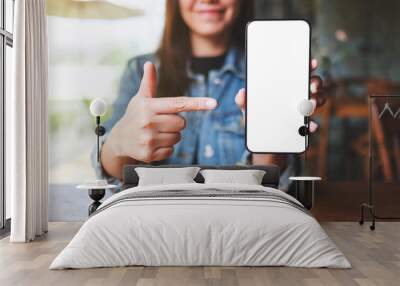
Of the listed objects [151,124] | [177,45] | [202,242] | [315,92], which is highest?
[177,45]

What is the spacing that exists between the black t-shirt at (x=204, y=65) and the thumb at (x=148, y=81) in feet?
1.65

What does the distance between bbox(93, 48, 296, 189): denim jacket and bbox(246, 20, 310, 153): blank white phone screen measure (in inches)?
6.1

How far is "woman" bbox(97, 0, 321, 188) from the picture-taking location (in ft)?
Answer: 25.6

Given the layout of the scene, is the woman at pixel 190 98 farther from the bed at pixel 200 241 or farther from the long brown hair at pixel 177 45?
the bed at pixel 200 241

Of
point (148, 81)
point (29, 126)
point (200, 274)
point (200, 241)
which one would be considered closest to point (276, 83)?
point (148, 81)

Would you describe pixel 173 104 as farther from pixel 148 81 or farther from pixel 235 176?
pixel 235 176

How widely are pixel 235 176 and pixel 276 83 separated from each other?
60.1 inches

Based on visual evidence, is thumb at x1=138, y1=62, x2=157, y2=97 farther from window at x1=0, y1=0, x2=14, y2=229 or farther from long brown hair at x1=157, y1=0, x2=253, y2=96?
window at x1=0, y1=0, x2=14, y2=229

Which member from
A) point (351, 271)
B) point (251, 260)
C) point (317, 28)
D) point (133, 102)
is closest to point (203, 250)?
point (251, 260)

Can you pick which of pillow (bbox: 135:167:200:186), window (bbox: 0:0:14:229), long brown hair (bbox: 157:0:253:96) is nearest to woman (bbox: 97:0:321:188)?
long brown hair (bbox: 157:0:253:96)

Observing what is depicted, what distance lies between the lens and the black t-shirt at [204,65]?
7.84 meters

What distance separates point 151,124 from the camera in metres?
7.83

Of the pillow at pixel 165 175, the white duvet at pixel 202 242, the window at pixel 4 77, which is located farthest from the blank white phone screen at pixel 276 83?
the white duvet at pixel 202 242

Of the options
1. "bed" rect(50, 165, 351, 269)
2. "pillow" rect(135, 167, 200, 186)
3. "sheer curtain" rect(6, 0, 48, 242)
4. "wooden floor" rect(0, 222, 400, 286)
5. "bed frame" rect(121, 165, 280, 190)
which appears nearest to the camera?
"wooden floor" rect(0, 222, 400, 286)
